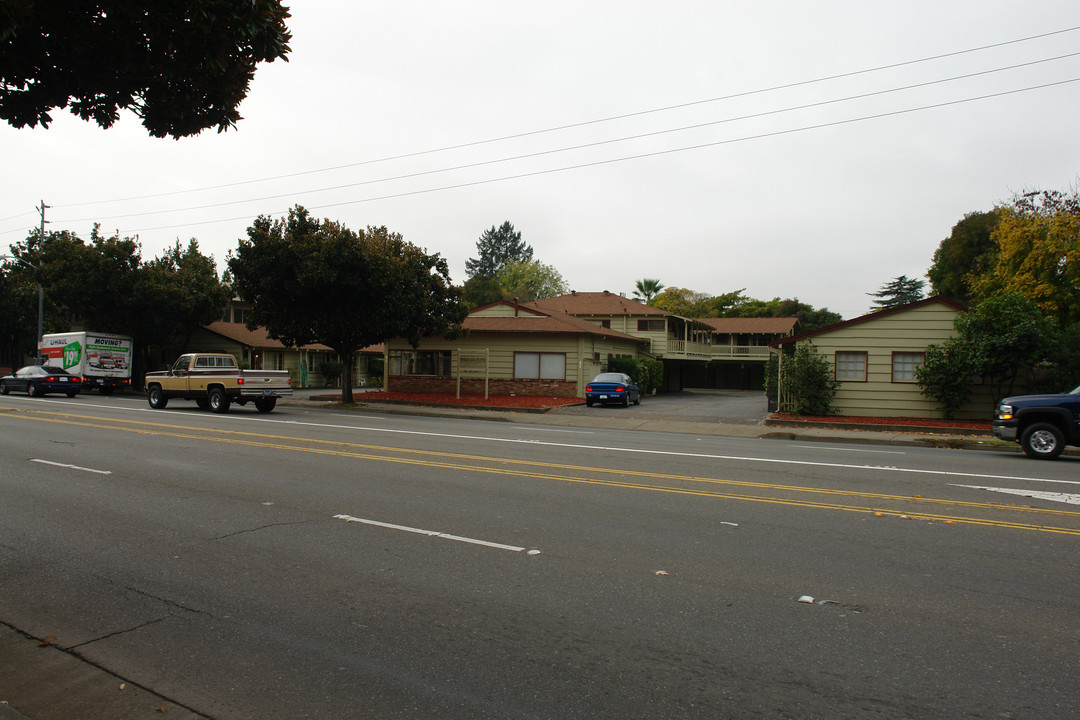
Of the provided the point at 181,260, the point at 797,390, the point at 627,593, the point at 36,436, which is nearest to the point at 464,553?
the point at 627,593

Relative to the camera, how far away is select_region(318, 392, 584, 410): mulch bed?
28.8 metres

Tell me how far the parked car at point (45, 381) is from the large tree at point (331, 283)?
10.4m

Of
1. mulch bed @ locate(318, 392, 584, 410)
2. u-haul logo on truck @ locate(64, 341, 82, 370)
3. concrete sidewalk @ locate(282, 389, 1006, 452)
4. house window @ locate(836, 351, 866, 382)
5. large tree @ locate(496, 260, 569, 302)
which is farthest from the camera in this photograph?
large tree @ locate(496, 260, 569, 302)

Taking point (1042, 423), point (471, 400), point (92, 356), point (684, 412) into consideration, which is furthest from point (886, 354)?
point (92, 356)

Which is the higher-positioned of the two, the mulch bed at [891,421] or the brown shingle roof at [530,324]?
the brown shingle roof at [530,324]

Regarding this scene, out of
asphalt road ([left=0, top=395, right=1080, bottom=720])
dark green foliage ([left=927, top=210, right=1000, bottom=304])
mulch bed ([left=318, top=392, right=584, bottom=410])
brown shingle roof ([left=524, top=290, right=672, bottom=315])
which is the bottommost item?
asphalt road ([left=0, top=395, right=1080, bottom=720])

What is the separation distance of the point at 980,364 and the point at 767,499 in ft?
52.3

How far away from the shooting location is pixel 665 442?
16.8 meters

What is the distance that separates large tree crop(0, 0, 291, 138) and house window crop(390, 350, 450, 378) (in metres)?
29.3

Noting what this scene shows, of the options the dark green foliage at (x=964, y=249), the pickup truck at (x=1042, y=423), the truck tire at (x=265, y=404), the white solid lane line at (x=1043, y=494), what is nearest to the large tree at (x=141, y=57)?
the white solid lane line at (x=1043, y=494)

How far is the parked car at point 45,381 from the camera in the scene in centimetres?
3284

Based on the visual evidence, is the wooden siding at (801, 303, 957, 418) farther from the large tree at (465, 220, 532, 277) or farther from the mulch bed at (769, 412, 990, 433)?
the large tree at (465, 220, 532, 277)

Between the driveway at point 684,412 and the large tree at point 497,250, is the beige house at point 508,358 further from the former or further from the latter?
the large tree at point 497,250

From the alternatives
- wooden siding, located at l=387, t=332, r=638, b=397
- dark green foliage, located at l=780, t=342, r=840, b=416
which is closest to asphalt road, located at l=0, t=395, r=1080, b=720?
dark green foliage, located at l=780, t=342, r=840, b=416
